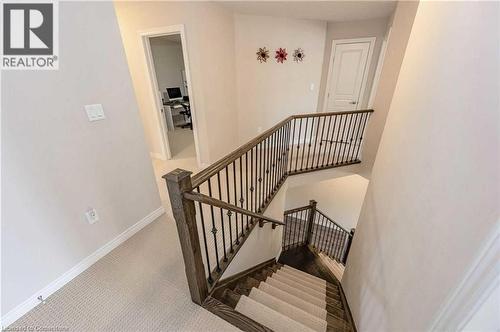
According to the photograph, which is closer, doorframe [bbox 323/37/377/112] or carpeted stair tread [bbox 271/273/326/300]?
carpeted stair tread [bbox 271/273/326/300]

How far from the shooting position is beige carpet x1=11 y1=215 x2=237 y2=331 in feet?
4.03

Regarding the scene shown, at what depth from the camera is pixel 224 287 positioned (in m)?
1.68

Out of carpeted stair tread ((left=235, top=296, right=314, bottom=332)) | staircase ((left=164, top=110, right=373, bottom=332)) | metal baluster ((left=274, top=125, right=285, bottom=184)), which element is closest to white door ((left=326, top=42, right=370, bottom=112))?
staircase ((left=164, top=110, right=373, bottom=332))

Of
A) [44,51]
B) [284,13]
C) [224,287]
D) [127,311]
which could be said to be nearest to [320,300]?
[224,287]

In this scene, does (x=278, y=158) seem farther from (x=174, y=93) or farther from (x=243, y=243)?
(x=174, y=93)

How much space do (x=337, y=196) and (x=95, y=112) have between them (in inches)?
195

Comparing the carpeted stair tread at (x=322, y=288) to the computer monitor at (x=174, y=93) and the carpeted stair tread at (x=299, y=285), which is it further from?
the computer monitor at (x=174, y=93)

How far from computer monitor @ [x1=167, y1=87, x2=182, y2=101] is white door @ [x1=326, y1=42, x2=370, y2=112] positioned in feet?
15.0

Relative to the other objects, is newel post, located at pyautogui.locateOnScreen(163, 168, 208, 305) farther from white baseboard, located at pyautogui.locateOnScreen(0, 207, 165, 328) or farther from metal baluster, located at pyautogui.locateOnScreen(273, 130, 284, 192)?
Answer: metal baluster, located at pyautogui.locateOnScreen(273, 130, 284, 192)

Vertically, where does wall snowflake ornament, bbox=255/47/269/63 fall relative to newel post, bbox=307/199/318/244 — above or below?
above

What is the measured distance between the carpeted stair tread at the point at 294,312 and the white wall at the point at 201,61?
2.06 metres

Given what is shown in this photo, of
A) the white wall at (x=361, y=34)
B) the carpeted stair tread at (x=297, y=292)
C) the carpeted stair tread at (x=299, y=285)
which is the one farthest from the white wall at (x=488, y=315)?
the white wall at (x=361, y=34)

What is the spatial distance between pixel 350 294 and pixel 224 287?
1311 millimetres

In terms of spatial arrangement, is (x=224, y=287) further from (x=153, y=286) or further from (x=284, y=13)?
(x=284, y=13)
